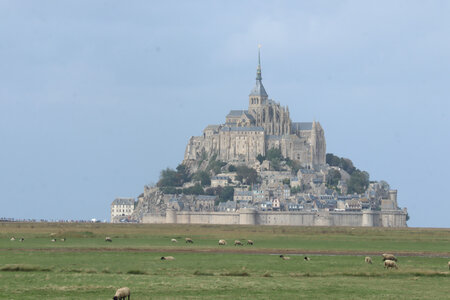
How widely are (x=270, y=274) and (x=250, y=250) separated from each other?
2288 centimetres

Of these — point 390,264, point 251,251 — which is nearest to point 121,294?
point 390,264

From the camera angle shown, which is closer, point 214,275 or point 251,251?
point 214,275

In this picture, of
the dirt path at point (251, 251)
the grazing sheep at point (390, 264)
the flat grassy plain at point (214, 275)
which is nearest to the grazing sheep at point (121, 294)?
the flat grassy plain at point (214, 275)

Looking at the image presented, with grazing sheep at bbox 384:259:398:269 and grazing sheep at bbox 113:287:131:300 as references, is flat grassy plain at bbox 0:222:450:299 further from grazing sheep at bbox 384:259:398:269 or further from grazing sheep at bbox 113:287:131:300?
grazing sheep at bbox 113:287:131:300

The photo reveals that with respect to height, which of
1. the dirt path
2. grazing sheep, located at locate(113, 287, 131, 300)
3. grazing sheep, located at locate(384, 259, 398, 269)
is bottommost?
grazing sheep, located at locate(113, 287, 131, 300)

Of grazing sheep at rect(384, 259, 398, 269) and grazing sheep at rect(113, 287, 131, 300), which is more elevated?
grazing sheep at rect(384, 259, 398, 269)

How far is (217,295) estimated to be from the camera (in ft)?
126

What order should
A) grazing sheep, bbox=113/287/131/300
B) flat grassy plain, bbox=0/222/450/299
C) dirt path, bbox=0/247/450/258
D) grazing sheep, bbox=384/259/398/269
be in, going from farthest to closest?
1. dirt path, bbox=0/247/450/258
2. grazing sheep, bbox=384/259/398/269
3. flat grassy plain, bbox=0/222/450/299
4. grazing sheep, bbox=113/287/131/300

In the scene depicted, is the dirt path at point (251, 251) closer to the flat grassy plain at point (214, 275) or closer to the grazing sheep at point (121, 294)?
the flat grassy plain at point (214, 275)

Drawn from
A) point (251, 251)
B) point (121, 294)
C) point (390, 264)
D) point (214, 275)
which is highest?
point (251, 251)

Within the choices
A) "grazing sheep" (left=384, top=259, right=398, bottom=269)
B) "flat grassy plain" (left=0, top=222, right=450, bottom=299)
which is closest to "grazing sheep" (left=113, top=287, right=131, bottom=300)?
"flat grassy plain" (left=0, top=222, right=450, bottom=299)

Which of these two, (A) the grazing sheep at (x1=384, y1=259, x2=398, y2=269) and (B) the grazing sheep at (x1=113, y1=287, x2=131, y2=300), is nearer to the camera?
(B) the grazing sheep at (x1=113, y1=287, x2=131, y2=300)

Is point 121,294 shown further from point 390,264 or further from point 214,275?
point 390,264

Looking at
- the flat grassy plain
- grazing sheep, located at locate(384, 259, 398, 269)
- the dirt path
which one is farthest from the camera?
the dirt path
